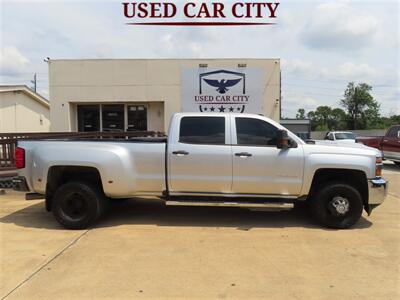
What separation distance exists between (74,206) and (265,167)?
3.14m

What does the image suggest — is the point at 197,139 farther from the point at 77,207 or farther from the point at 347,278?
the point at 347,278

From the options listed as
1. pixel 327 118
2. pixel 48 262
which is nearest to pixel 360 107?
pixel 327 118

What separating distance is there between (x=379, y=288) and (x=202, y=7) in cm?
889

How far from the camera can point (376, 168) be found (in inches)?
270

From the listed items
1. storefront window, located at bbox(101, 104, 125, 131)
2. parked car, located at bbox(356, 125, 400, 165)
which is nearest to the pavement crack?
storefront window, located at bbox(101, 104, 125, 131)

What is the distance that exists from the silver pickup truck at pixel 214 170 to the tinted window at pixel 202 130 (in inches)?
0.6

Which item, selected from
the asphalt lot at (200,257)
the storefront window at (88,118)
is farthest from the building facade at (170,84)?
the asphalt lot at (200,257)

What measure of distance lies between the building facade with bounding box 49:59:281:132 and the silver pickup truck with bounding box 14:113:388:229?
12795 mm

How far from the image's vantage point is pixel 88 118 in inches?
818

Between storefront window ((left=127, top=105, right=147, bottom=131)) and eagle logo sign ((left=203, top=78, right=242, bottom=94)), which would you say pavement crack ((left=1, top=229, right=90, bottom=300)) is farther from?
storefront window ((left=127, top=105, right=147, bottom=131))

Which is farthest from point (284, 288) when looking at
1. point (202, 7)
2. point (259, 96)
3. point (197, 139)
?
point (259, 96)

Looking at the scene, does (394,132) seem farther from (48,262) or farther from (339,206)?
(48,262)

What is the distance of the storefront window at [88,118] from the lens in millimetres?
20578

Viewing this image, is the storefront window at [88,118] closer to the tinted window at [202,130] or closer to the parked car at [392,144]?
the parked car at [392,144]
